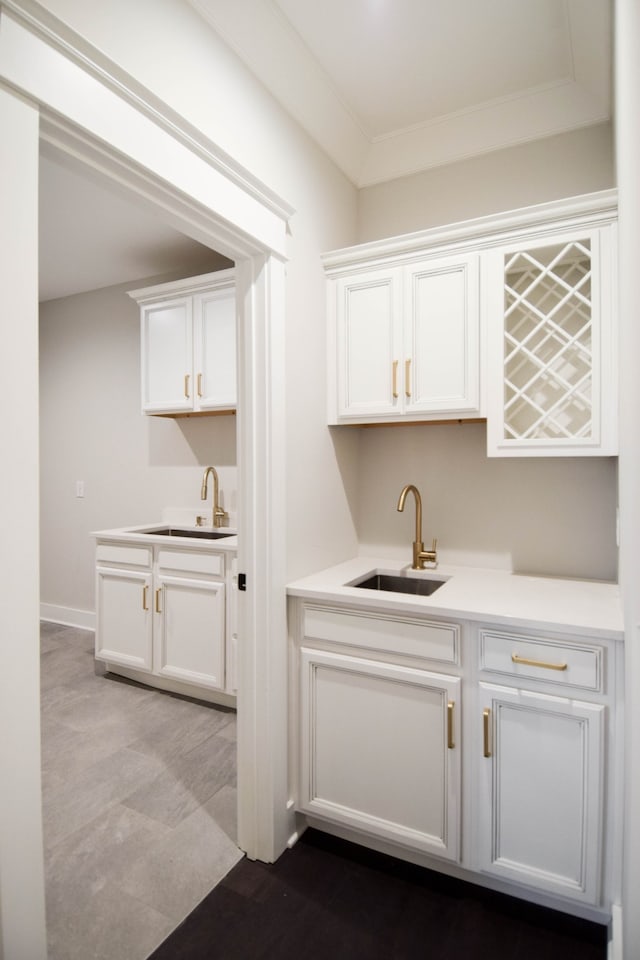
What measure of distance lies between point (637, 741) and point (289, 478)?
121 centimetres

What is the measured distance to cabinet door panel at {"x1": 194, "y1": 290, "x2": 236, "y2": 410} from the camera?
285 centimetres

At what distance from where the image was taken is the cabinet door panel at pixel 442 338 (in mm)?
1860

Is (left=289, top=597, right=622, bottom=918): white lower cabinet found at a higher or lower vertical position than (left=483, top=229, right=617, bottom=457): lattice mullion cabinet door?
lower

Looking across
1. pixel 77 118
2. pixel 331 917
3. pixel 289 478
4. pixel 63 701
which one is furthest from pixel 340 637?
pixel 63 701

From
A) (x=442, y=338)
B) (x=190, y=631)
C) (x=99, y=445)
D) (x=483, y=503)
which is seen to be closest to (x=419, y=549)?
(x=483, y=503)

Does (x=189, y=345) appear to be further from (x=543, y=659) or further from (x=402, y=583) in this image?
(x=543, y=659)

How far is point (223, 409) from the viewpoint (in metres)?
2.96

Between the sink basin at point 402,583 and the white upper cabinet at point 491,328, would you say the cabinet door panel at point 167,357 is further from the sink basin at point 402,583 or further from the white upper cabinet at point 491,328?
the sink basin at point 402,583

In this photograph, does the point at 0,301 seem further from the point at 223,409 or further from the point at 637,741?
the point at 223,409

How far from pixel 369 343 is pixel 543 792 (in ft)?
5.18

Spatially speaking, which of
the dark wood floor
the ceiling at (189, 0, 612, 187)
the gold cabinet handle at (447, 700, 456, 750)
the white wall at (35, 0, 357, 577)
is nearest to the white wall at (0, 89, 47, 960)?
the white wall at (35, 0, 357, 577)

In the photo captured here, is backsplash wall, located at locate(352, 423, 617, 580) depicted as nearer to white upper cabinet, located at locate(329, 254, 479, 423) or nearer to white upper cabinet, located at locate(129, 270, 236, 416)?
white upper cabinet, located at locate(329, 254, 479, 423)

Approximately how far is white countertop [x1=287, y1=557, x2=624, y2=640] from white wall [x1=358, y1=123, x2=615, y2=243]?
146 centimetres

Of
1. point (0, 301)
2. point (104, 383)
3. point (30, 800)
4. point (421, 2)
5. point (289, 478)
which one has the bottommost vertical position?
point (30, 800)
